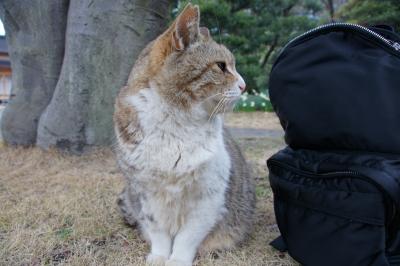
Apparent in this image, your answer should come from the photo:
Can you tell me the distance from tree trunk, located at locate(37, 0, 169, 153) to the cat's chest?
179 cm

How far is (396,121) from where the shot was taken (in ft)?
3.92

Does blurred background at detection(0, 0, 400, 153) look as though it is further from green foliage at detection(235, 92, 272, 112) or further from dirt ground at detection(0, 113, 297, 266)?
green foliage at detection(235, 92, 272, 112)

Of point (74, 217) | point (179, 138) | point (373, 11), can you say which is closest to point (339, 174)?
point (179, 138)

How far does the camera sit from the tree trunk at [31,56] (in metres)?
3.42

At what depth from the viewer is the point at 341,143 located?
1302 mm

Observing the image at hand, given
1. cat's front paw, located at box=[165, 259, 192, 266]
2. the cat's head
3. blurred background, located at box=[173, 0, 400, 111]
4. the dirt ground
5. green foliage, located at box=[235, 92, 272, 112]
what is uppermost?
blurred background, located at box=[173, 0, 400, 111]

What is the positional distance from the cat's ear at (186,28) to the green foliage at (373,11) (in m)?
4.97

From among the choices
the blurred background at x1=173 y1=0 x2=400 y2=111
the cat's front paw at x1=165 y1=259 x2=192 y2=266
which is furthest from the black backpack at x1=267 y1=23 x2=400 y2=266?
the blurred background at x1=173 y1=0 x2=400 y2=111

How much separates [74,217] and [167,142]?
883 millimetres

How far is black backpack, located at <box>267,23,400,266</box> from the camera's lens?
119 cm

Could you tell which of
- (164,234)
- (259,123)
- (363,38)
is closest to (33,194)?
(164,234)

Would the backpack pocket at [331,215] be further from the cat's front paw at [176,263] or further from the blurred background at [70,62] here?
the blurred background at [70,62]

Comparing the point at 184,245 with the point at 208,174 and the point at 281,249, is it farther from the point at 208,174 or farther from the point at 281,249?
the point at 281,249

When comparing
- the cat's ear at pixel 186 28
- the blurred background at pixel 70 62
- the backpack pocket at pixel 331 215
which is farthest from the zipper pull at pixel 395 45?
the blurred background at pixel 70 62
